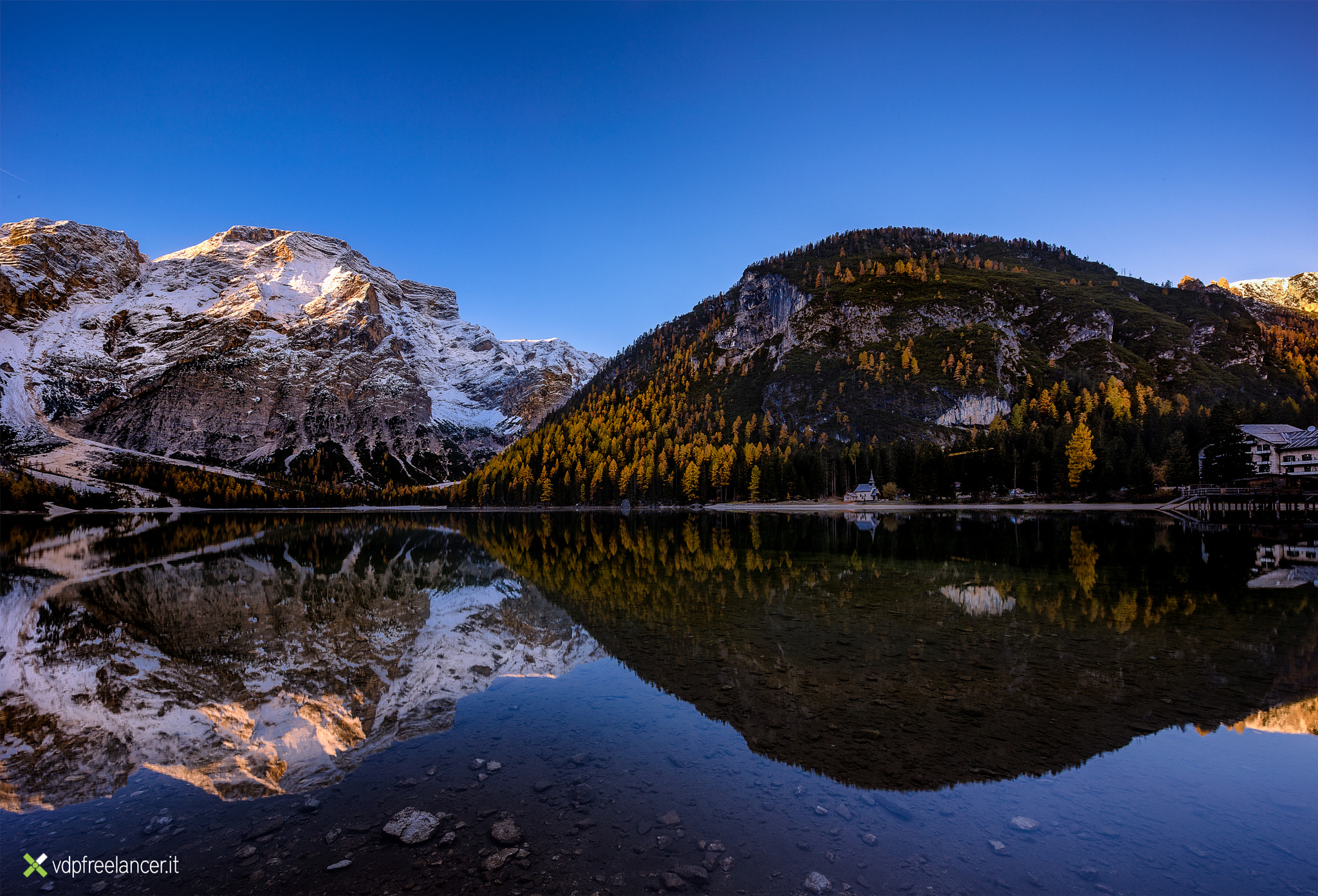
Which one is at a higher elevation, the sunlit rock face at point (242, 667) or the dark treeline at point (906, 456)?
the dark treeline at point (906, 456)

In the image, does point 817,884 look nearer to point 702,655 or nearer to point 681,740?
point 681,740

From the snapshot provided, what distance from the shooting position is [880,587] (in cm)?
2697

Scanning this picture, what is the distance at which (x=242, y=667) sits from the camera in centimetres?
1709

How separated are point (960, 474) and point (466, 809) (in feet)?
385

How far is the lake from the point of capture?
24.8 feet

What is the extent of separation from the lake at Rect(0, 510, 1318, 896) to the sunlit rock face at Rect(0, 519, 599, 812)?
5.1 inches

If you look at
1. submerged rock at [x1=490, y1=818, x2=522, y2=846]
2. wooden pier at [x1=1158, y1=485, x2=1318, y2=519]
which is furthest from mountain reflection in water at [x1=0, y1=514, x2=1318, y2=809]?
wooden pier at [x1=1158, y1=485, x2=1318, y2=519]

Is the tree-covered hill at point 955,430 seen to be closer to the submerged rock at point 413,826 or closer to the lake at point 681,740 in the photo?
the lake at point 681,740

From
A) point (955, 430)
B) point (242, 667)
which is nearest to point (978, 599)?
point (242, 667)

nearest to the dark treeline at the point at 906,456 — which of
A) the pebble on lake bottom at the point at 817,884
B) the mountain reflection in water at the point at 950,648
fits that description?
the mountain reflection in water at the point at 950,648

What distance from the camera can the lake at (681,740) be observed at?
7.55 meters

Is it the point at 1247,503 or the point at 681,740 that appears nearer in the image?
the point at 681,740

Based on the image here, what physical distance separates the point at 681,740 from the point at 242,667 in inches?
574

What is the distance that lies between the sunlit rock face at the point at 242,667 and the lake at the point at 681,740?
0.13m
